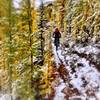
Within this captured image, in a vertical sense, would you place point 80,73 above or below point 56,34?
below

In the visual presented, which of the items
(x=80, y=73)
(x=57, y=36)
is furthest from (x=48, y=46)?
(x=80, y=73)

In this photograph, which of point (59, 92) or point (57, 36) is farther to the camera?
point (57, 36)

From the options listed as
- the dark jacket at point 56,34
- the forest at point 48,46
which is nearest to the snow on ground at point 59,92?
the forest at point 48,46

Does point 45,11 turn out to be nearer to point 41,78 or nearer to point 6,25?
point 6,25

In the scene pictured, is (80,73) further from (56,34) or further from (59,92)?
(56,34)

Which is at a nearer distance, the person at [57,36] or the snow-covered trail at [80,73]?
the snow-covered trail at [80,73]

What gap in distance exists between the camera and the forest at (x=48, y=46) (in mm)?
3793

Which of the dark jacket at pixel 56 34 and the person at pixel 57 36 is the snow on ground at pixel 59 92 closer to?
the person at pixel 57 36

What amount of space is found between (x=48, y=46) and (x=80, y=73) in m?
0.55

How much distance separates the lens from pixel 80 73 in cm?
379

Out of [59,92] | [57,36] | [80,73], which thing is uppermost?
[57,36]

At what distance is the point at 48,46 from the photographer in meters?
3.91

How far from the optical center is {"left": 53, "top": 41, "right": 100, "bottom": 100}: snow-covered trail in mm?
3676

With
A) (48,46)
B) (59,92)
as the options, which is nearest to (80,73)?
(59,92)
